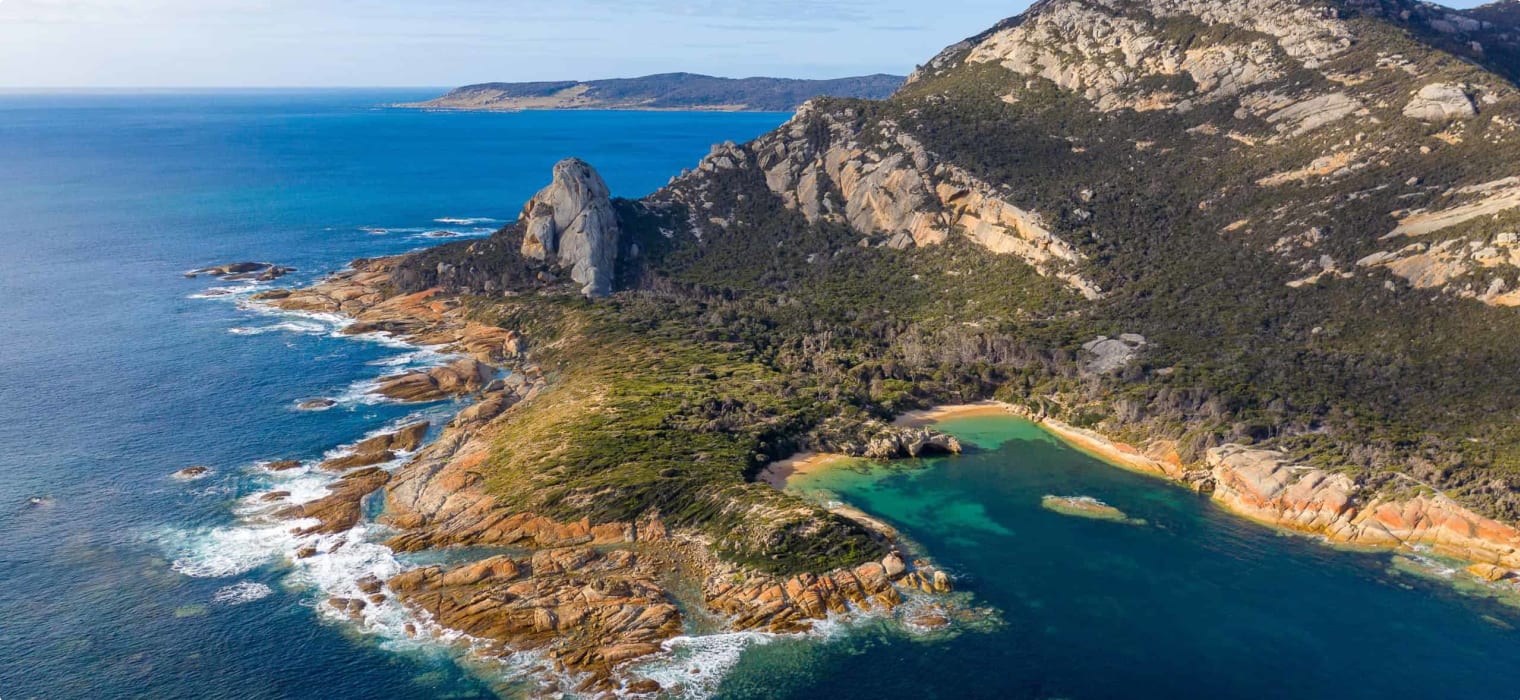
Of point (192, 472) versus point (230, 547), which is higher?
point (192, 472)

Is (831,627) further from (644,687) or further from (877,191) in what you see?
(877,191)

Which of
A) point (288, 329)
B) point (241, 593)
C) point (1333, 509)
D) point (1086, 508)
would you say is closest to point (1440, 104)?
point (1333, 509)

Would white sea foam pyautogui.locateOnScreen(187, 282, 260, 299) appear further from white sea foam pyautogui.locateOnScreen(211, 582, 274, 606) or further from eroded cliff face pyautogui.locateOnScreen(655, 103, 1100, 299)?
white sea foam pyautogui.locateOnScreen(211, 582, 274, 606)

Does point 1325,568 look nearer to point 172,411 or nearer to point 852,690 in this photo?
point 852,690

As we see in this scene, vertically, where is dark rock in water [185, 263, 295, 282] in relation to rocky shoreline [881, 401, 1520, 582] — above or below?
above

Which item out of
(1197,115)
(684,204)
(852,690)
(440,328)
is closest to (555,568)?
(852,690)

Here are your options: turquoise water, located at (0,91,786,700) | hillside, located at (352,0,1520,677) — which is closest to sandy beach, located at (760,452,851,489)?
hillside, located at (352,0,1520,677)
